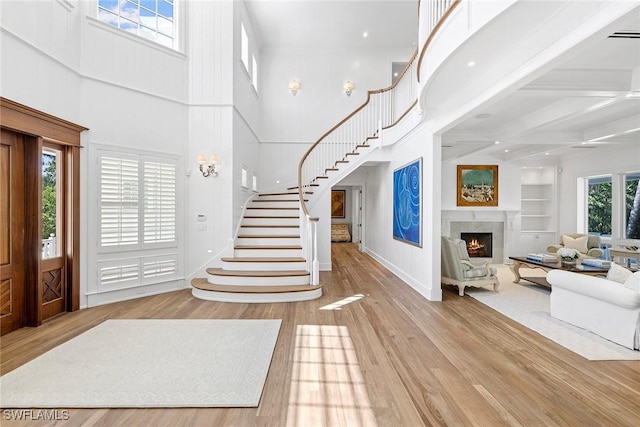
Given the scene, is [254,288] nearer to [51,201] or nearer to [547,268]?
[51,201]

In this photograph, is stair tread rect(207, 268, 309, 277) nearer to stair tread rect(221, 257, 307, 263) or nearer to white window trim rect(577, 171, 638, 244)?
stair tread rect(221, 257, 307, 263)

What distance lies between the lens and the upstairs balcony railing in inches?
250

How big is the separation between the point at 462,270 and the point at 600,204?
585cm

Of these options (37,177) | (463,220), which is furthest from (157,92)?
(463,220)

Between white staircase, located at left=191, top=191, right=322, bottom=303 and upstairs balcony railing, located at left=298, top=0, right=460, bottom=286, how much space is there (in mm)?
436

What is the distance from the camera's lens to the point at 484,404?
248 centimetres

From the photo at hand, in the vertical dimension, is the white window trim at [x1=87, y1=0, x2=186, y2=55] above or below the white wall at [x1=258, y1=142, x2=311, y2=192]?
above

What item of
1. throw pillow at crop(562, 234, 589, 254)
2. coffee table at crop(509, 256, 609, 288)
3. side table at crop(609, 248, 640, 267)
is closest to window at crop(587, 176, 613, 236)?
throw pillow at crop(562, 234, 589, 254)

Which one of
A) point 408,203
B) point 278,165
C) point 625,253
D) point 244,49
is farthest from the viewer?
point 278,165

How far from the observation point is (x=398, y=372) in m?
2.95

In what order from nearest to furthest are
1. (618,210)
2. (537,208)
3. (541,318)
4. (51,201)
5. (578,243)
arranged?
(541,318) < (51,201) < (618,210) < (578,243) < (537,208)

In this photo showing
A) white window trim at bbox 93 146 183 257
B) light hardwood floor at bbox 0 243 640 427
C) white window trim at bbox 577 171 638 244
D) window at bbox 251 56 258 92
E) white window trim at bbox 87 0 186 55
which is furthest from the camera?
window at bbox 251 56 258 92

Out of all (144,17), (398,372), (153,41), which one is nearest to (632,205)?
(398,372)

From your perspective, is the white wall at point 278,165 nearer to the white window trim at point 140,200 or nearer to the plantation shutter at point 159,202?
the white window trim at point 140,200
